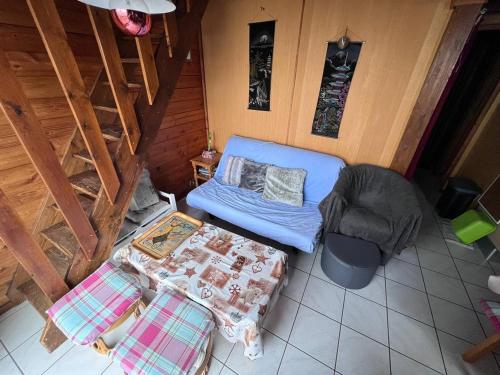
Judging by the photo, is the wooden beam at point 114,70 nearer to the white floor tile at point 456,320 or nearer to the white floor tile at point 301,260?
the white floor tile at point 301,260

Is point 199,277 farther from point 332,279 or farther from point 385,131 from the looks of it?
point 385,131

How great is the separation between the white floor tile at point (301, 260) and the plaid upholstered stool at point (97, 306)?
1.33 metres

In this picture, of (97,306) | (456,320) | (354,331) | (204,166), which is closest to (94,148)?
(97,306)

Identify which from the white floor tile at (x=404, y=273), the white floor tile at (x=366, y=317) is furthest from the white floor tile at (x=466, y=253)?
the white floor tile at (x=366, y=317)

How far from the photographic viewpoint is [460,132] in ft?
11.1

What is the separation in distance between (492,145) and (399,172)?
1.71 metres

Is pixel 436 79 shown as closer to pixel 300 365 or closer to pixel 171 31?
pixel 171 31

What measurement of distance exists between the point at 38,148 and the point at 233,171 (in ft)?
5.64

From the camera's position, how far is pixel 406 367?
1311mm

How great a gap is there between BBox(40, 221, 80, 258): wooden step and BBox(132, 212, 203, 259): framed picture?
13.6 inches

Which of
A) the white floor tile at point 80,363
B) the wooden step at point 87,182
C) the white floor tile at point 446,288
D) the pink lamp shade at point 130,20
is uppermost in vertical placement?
the pink lamp shade at point 130,20

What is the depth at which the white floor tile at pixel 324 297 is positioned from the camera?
1.60m

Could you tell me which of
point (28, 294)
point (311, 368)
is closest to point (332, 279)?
point (311, 368)

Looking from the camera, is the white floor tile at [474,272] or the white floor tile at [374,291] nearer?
the white floor tile at [374,291]
